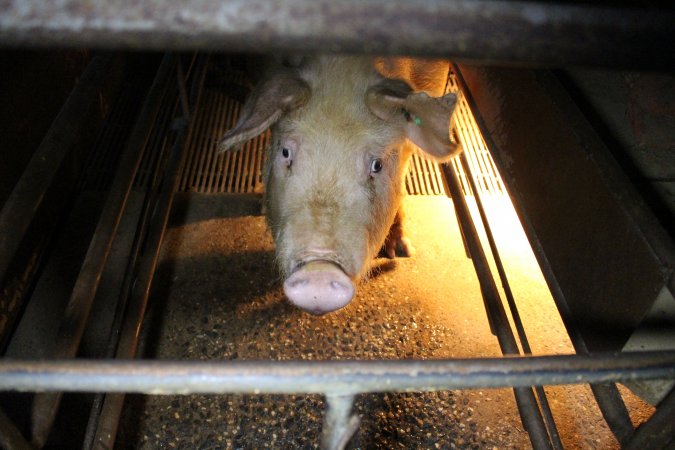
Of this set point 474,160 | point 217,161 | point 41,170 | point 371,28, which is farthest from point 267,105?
point 474,160

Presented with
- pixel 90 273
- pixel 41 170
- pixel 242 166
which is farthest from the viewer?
pixel 242 166

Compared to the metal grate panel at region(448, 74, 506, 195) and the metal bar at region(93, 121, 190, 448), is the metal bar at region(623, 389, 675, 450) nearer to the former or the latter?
the metal bar at region(93, 121, 190, 448)

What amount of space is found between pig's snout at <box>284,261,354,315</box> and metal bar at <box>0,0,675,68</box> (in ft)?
5.07

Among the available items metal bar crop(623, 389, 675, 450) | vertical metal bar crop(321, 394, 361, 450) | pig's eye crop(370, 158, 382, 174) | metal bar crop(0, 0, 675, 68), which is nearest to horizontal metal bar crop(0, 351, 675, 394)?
vertical metal bar crop(321, 394, 361, 450)

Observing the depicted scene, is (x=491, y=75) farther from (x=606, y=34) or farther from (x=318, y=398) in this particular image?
(x=318, y=398)

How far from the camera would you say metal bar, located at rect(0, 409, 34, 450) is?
4.00ft

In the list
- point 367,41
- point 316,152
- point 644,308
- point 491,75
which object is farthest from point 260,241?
point 367,41

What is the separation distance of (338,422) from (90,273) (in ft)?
5.48

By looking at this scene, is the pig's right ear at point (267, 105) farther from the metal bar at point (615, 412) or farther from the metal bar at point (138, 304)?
the metal bar at point (615, 412)

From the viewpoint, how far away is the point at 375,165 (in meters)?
2.66

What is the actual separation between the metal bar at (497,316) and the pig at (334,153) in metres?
0.54

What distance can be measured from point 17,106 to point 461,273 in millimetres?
3584

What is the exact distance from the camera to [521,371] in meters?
0.88

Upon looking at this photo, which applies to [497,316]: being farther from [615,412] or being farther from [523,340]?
[615,412]
